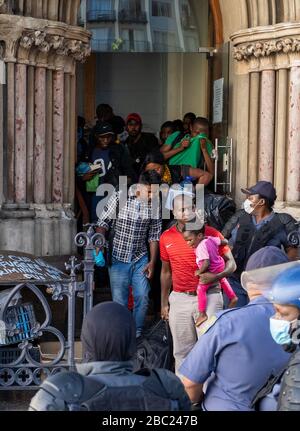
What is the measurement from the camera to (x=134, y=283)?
341 inches

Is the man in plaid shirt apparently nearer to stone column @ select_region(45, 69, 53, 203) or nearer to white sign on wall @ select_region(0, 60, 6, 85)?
stone column @ select_region(45, 69, 53, 203)

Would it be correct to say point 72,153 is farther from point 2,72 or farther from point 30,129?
point 2,72

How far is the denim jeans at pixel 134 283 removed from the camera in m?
8.63

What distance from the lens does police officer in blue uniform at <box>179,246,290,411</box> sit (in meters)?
4.68

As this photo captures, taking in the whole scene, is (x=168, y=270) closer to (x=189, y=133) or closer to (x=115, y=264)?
(x=115, y=264)

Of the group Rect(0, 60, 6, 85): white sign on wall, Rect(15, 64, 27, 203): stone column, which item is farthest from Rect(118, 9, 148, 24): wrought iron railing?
Rect(0, 60, 6, 85): white sign on wall

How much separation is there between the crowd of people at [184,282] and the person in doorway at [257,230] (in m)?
0.01

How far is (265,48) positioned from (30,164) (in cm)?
A: 258

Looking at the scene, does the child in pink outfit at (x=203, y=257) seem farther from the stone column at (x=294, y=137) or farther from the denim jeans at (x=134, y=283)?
the stone column at (x=294, y=137)

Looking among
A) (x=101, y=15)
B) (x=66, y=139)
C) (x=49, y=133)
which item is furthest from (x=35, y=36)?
(x=101, y=15)

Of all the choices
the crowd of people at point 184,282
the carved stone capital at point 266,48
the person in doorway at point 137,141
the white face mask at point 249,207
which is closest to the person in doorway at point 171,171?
the crowd of people at point 184,282

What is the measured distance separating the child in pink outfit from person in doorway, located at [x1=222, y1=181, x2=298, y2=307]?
2.11 feet

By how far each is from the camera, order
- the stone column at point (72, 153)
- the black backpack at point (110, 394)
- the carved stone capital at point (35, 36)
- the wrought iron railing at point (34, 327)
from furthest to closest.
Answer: the stone column at point (72, 153) < the carved stone capital at point (35, 36) < the wrought iron railing at point (34, 327) < the black backpack at point (110, 394)

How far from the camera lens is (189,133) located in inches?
444
